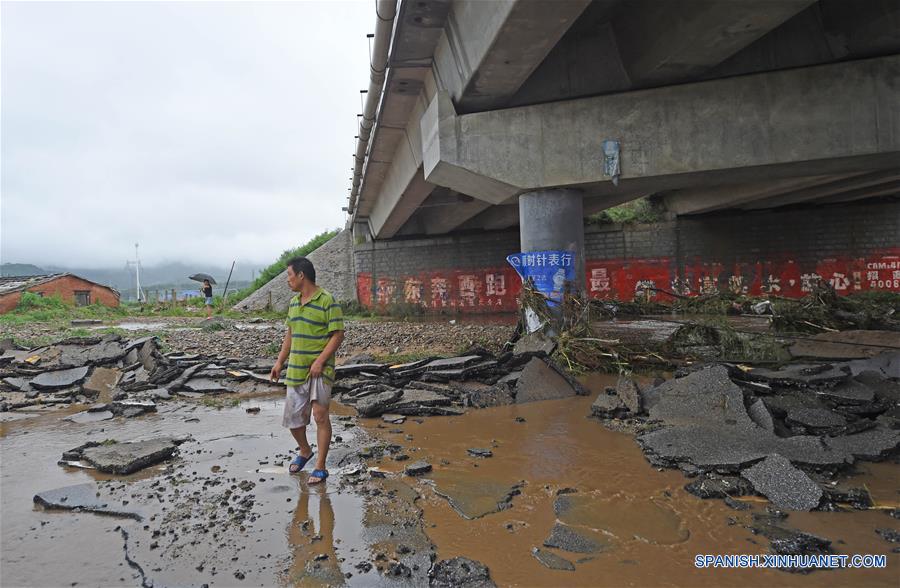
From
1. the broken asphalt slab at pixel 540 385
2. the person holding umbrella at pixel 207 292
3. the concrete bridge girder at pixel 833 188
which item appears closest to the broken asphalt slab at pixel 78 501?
the broken asphalt slab at pixel 540 385

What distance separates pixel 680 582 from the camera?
2404 millimetres

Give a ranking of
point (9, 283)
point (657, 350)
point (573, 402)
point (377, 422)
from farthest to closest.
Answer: point (9, 283) → point (657, 350) → point (573, 402) → point (377, 422)

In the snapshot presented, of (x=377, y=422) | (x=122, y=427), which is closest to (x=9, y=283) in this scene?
(x=122, y=427)

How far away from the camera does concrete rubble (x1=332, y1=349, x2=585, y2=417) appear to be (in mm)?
5977

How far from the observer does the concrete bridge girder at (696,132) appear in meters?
7.59

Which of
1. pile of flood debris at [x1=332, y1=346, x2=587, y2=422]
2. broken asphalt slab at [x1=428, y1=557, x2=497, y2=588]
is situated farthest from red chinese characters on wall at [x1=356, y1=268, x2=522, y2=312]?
broken asphalt slab at [x1=428, y1=557, x2=497, y2=588]

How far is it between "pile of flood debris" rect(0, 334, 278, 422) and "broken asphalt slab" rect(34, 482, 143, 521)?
291 cm

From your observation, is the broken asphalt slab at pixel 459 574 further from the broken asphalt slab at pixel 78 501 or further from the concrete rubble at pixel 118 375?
the concrete rubble at pixel 118 375

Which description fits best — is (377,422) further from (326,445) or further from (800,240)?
(800,240)

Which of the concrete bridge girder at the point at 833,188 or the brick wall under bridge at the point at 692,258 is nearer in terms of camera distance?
the concrete bridge girder at the point at 833,188

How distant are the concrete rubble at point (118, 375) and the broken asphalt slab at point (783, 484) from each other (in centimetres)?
628

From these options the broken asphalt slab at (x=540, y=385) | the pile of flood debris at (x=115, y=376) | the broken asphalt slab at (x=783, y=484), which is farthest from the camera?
the pile of flood debris at (x=115, y=376)

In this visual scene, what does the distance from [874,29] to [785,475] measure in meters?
7.34

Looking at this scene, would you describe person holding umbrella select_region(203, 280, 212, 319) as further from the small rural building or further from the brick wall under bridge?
the small rural building
